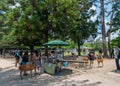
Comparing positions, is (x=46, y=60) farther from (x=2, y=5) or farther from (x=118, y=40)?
(x=118, y=40)

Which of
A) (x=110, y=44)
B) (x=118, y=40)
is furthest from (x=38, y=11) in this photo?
(x=110, y=44)

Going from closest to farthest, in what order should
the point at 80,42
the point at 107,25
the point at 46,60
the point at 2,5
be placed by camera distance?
the point at 46,60
the point at 2,5
the point at 107,25
the point at 80,42

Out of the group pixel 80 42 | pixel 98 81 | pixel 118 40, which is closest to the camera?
pixel 98 81

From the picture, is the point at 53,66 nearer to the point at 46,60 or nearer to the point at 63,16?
the point at 46,60

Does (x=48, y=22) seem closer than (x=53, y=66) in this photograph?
No

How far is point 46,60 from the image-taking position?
1862 centimetres

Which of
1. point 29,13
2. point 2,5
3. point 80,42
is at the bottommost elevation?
point 80,42

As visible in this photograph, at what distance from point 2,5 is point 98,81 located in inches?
789

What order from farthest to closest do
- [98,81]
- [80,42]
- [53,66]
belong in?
[80,42] → [53,66] → [98,81]

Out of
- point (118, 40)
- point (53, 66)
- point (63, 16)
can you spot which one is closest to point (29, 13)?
point (63, 16)

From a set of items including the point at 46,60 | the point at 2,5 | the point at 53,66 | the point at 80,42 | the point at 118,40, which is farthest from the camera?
the point at 80,42

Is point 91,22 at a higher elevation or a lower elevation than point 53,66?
higher

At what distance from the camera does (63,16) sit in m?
23.3

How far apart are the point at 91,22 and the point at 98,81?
24.4m
